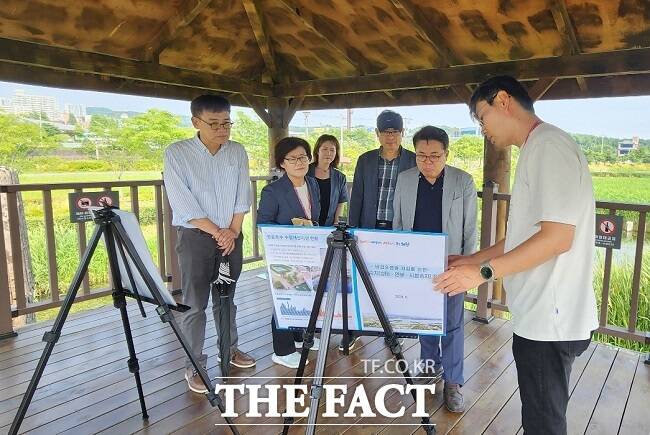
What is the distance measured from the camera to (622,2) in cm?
331

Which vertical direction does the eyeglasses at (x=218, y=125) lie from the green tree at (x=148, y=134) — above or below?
below

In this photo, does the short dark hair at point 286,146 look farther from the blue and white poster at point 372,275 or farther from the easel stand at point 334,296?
the easel stand at point 334,296

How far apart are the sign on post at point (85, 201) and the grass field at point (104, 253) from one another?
158 cm

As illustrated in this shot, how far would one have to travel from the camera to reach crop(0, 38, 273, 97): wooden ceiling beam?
3631mm

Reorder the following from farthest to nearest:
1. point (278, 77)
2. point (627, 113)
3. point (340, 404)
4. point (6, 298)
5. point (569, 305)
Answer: point (627, 113)
point (278, 77)
point (6, 298)
point (340, 404)
point (569, 305)

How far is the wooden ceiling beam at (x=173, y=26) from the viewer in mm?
4414

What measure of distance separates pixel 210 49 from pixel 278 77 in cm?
106

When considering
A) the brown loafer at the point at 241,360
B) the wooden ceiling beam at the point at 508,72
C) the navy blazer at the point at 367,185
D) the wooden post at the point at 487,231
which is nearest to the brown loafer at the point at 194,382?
the brown loafer at the point at 241,360

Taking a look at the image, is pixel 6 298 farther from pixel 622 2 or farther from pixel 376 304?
pixel 622 2

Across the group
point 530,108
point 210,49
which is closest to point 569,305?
point 530,108

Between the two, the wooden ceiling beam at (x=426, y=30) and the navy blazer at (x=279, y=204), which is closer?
the navy blazer at (x=279, y=204)

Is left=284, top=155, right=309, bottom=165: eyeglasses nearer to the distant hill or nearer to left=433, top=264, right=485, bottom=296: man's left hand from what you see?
left=433, top=264, right=485, bottom=296: man's left hand

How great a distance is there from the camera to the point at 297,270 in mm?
1776

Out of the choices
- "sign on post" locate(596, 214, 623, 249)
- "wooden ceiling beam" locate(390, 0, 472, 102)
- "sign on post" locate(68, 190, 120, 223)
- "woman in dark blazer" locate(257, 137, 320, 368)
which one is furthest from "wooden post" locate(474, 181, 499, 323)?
"sign on post" locate(68, 190, 120, 223)
